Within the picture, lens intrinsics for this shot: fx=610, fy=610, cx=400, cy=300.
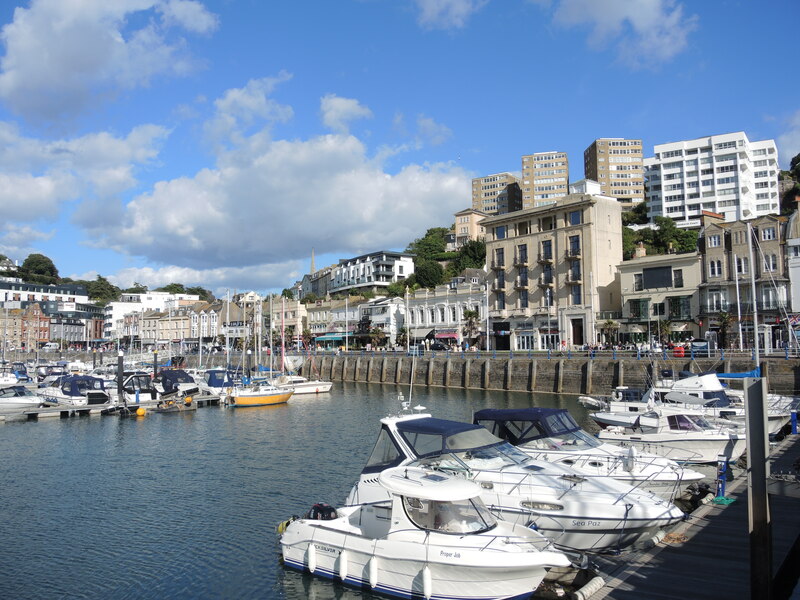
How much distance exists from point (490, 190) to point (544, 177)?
805 inches

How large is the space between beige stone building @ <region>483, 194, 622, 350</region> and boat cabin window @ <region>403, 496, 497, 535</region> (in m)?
61.2

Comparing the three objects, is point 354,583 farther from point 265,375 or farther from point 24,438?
point 265,375

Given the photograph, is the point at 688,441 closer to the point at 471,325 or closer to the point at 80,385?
the point at 80,385

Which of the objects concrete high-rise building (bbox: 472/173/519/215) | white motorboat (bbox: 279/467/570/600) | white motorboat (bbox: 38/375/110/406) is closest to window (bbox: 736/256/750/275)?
white motorboat (bbox: 279/467/570/600)

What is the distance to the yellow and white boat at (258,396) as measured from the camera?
54.9 m

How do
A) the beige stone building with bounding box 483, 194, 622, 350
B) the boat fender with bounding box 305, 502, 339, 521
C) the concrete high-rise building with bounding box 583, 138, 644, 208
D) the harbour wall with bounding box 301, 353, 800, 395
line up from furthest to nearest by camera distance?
the concrete high-rise building with bounding box 583, 138, 644, 208 < the beige stone building with bounding box 483, 194, 622, 350 < the harbour wall with bounding box 301, 353, 800, 395 < the boat fender with bounding box 305, 502, 339, 521

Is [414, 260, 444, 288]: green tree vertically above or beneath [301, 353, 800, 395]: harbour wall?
above

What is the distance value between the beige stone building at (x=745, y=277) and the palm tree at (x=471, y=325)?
98.3 feet

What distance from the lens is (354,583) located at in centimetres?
1473

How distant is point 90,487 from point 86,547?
25.9 feet

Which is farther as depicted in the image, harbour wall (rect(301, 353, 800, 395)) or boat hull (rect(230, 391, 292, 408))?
boat hull (rect(230, 391, 292, 408))

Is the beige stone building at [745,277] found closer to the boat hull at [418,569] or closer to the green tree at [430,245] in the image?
the boat hull at [418,569]

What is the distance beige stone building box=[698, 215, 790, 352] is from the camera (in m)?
59.3

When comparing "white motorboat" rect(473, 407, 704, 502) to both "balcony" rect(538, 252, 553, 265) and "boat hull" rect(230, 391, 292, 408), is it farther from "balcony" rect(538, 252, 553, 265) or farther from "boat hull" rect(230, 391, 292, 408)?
"balcony" rect(538, 252, 553, 265)
